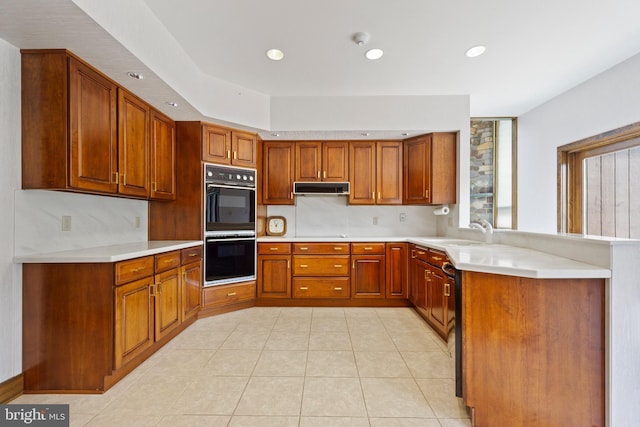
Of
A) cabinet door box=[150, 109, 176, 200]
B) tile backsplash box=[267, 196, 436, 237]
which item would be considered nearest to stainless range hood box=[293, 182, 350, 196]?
tile backsplash box=[267, 196, 436, 237]

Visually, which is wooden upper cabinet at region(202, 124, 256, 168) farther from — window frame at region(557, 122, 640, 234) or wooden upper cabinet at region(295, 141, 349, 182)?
window frame at region(557, 122, 640, 234)

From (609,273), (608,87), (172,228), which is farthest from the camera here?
(172,228)

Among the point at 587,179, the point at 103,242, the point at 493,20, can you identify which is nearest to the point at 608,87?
the point at 587,179

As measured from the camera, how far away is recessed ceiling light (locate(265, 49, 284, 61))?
2.56 metres

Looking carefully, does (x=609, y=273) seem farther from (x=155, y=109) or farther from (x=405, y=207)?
(x=155, y=109)

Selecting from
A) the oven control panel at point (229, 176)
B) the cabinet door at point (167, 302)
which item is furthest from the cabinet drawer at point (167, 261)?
the oven control panel at point (229, 176)

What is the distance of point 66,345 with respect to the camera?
A: 1.83 metres

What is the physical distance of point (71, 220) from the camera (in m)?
2.18

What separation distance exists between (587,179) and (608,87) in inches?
41.0

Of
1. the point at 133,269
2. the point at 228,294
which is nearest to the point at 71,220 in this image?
the point at 133,269

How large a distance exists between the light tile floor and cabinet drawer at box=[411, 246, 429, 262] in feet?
2.43

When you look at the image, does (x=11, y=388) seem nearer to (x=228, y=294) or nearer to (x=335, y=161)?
(x=228, y=294)

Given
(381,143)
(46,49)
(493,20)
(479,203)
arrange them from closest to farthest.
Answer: (46,49)
(493,20)
(381,143)
(479,203)

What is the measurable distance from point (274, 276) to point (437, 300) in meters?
1.93
